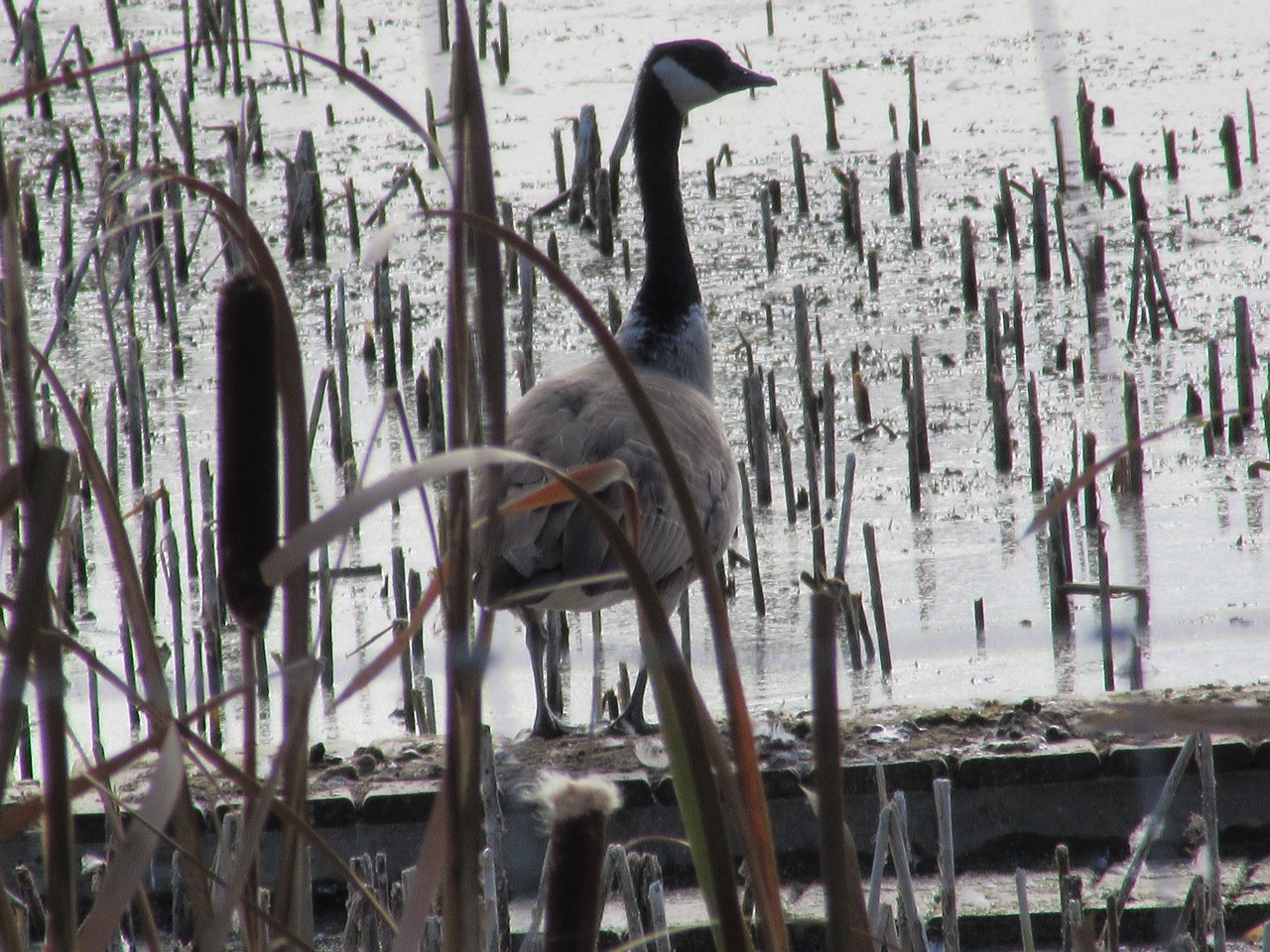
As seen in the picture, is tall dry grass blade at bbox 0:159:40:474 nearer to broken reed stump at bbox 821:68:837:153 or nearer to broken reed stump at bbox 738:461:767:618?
broken reed stump at bbox 738:461:767:618

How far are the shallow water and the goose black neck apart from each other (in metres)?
0.54

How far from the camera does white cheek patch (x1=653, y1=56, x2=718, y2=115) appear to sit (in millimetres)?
5238

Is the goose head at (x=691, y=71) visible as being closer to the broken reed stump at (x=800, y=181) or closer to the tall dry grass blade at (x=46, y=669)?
the broken reed stump at (x=800, y=181)

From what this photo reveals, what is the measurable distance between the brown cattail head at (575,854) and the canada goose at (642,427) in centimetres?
198

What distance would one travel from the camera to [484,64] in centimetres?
1081

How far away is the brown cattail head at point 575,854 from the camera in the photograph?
715 millimetres

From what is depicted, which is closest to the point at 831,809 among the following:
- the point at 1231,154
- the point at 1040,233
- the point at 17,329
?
the point at 17,329

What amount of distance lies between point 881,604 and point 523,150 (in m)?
5.63

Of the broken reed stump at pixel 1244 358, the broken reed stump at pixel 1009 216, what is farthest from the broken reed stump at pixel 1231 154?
the broken reed stump at pixel 1244 358

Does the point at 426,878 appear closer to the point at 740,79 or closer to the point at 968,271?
the point at 740,79

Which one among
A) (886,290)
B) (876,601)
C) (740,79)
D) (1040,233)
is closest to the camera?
(876,601)

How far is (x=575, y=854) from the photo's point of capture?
2.37ft

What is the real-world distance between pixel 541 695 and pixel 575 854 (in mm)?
3204

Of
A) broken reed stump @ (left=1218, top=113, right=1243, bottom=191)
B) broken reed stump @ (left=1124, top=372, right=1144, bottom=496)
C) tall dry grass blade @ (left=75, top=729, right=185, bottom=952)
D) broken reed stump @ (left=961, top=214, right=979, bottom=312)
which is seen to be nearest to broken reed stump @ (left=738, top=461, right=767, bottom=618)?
broken reed stump @ (left=1124, top=372, right=1144, bottom=496)
